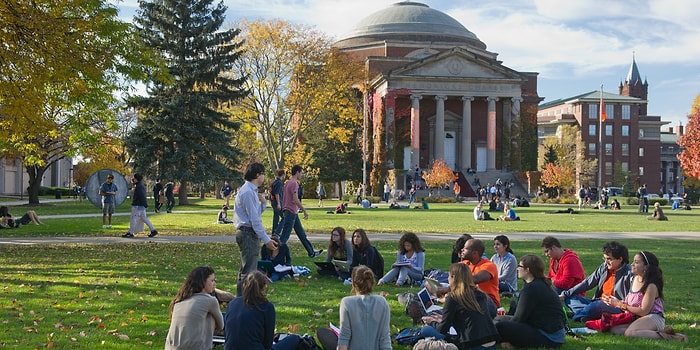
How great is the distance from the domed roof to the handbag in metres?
68.9

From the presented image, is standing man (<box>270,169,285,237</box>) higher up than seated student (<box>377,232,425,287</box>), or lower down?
higher up

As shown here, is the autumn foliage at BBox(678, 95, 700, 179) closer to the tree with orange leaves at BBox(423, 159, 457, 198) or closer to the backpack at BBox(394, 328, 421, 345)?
the tree with orange leaves at BBox(423, 159, 457, 198)

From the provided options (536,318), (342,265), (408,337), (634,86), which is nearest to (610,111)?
(634,86)

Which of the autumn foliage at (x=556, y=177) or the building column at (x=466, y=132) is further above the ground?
the building column at (x=466, y=132)

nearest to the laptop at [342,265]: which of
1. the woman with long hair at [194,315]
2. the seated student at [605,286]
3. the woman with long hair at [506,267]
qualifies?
the woman with long hair at [506,267]

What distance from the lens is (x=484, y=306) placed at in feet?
22.7

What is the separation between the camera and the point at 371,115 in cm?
6544

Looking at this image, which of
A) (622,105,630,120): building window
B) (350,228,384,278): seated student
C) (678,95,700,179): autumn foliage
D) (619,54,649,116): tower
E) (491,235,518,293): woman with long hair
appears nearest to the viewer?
(491,235,518,293): woman with long hair

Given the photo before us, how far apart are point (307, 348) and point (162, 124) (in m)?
36.5

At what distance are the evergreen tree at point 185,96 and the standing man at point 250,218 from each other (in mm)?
33095

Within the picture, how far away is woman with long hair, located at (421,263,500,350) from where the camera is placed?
6.68m

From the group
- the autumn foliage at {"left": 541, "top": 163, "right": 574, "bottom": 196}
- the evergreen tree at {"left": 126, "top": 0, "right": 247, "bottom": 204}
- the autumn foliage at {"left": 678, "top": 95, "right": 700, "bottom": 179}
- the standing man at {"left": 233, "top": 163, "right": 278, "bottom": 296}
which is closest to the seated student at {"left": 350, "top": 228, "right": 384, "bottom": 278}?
the standing man at {"left": 233, "top": 163, "right": 278, "bottom": 296}

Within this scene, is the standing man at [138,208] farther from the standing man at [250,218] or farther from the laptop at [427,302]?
the laptop at [427,302]

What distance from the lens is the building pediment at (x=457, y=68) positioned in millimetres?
62156
